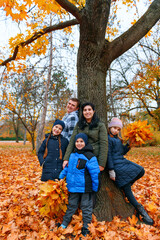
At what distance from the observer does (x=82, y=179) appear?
2266 millimetres

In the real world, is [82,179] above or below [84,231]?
above

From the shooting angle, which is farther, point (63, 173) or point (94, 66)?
point (94, 66)

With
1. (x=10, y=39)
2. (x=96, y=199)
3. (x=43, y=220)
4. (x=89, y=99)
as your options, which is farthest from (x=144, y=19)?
(x=43, y=220)

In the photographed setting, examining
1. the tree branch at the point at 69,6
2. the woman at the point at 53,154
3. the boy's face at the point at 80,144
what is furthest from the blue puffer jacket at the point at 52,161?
the tree branch at the point at 69,6

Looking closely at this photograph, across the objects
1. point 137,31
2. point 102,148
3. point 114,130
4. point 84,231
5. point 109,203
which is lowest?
point 84,231

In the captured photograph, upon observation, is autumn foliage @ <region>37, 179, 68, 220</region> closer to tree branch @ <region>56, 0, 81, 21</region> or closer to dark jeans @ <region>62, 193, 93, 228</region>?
dark jeans @ <region>62, 193, 93, 228</region>

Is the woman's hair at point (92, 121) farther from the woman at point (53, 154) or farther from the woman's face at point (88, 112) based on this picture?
the woman at point (53, 154)

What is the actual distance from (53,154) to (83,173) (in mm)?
658

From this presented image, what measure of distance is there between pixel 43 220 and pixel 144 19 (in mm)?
3761

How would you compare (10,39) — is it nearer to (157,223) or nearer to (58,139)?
(58,139)

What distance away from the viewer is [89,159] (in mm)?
2314

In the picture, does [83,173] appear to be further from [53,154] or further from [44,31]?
[44,31]

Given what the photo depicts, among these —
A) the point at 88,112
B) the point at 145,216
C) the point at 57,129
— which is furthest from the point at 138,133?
the point at 57,129

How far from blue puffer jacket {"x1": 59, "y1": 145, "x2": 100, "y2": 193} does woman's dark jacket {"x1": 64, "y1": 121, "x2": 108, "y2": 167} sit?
11 cm
